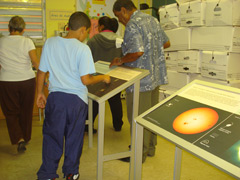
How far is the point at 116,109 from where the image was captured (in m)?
3.50

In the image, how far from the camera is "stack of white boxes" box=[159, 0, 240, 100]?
294cm

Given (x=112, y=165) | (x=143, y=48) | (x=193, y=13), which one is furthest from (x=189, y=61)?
(x=112, y=165)

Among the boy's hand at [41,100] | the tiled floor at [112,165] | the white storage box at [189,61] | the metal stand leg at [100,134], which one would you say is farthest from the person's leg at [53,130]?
the white storage box at [189,61]

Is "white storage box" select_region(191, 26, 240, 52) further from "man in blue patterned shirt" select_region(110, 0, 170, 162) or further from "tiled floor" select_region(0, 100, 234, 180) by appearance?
"tiled floor" select_region(0, 100, 234, 180)

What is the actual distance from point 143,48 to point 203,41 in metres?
1.35

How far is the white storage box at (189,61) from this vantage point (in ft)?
11.2

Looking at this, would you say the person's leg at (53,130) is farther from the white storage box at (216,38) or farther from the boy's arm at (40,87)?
the white storage box at (216,38)

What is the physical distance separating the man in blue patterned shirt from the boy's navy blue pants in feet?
2.03

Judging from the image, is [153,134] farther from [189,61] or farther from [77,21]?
[77,21]

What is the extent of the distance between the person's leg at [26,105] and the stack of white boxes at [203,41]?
2.01m

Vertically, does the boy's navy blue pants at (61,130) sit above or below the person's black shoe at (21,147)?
above

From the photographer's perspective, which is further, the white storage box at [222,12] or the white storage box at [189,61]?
the white storage box at [189,61]

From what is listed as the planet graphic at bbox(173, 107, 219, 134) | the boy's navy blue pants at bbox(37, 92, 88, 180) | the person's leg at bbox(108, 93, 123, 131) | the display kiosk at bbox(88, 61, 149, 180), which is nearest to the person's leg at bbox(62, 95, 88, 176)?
the boy's navy blue pants at bbox(37, 92, 88, 180)

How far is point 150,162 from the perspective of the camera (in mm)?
2684
